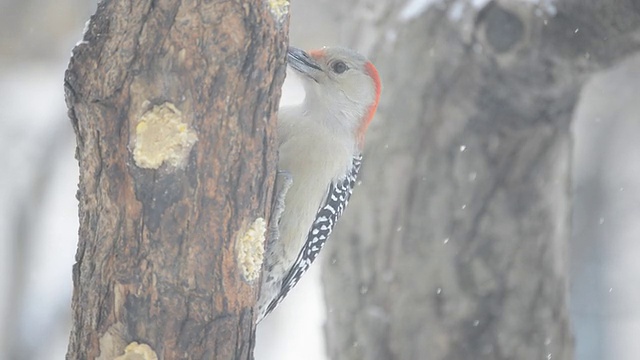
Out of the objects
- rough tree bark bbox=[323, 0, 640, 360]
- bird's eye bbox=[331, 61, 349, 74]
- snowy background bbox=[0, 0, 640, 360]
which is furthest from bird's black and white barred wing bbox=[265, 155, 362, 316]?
snowy background bbox=[0, 0, 640, 360]

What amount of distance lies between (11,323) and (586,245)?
623cm

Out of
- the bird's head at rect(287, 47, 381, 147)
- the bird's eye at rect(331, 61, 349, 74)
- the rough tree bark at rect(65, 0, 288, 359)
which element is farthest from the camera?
the bird's eye at rect(331, 61, 349, 74)

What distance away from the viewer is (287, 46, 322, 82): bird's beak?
430 centimetres

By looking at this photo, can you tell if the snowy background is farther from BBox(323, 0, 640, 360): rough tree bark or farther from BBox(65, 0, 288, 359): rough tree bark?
BBox(65, 0, 288, 359): rough tree bark

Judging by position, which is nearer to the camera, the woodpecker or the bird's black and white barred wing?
the woodpecker

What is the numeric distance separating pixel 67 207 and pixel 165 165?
894 centimetres

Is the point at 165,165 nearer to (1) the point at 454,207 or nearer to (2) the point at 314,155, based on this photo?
(2) the point at 314,155

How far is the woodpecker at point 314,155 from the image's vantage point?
4055mm

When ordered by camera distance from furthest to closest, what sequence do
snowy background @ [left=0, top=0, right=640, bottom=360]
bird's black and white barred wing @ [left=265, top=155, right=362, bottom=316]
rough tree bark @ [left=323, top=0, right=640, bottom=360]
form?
snowy background @ [left=0, top=0, right=640, bottom=360] < rough tree bark @ [left=323, top=0, right=640, bottom=360] < bird's black and white barred wing @ [left=265, top=155, right=362, bottom=316]

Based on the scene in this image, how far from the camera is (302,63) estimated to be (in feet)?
14.3

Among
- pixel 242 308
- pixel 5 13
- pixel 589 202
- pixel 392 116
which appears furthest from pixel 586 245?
pixel 242 308

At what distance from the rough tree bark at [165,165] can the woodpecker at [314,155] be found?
3.17 feet

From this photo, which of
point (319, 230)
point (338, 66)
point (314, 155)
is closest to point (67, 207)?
point (338, 66)

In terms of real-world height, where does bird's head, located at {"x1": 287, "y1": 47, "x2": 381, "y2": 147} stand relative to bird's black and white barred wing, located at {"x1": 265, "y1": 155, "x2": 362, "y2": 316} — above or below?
above
